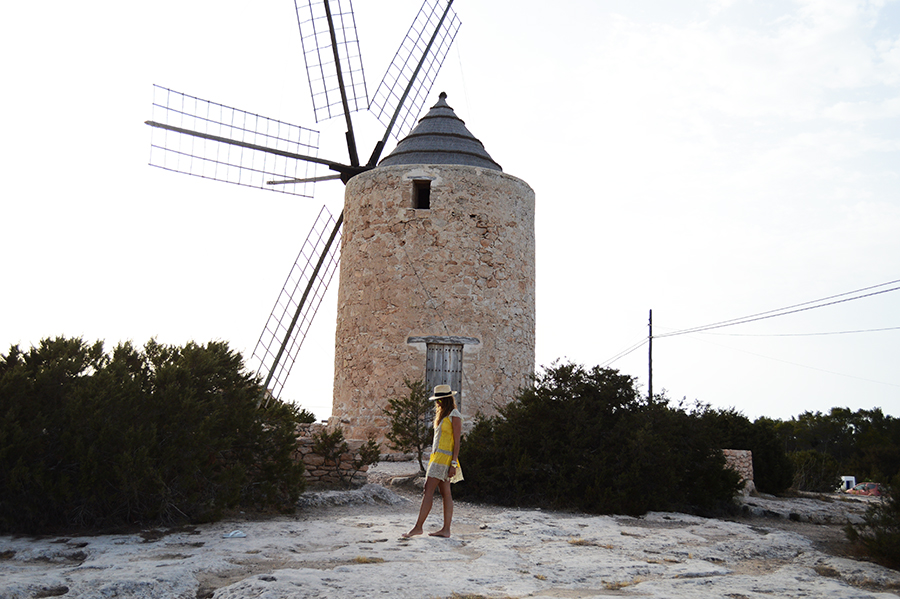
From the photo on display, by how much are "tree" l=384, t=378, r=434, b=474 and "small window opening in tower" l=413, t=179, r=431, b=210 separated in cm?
333

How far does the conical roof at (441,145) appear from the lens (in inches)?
504

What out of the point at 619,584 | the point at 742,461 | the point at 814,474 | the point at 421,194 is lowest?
the point at 814,474

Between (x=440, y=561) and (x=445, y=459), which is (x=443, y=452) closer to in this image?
(x=445, y=459)

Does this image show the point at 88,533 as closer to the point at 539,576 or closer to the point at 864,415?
the point at 539,576

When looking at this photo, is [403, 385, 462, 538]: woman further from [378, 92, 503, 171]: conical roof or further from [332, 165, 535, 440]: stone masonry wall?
[378, 92, 503, 171]: conical roof

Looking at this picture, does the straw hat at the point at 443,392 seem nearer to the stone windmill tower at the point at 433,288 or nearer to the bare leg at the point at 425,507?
the bare leg at the point at 425,507

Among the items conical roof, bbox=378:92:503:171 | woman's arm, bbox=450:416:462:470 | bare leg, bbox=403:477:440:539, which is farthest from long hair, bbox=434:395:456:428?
conical roof, bbox=378:92:503:171

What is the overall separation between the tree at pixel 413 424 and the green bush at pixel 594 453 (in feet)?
4.21

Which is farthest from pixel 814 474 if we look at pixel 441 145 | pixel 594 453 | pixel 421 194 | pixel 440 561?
pixel 440 561

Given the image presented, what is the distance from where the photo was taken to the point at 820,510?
8820 mm

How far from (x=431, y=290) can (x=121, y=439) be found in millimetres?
7098

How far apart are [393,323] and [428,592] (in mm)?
8630

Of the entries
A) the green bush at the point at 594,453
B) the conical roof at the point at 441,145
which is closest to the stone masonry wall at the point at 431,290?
the conical roof at the point at 441,145

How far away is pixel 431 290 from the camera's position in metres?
11.9
